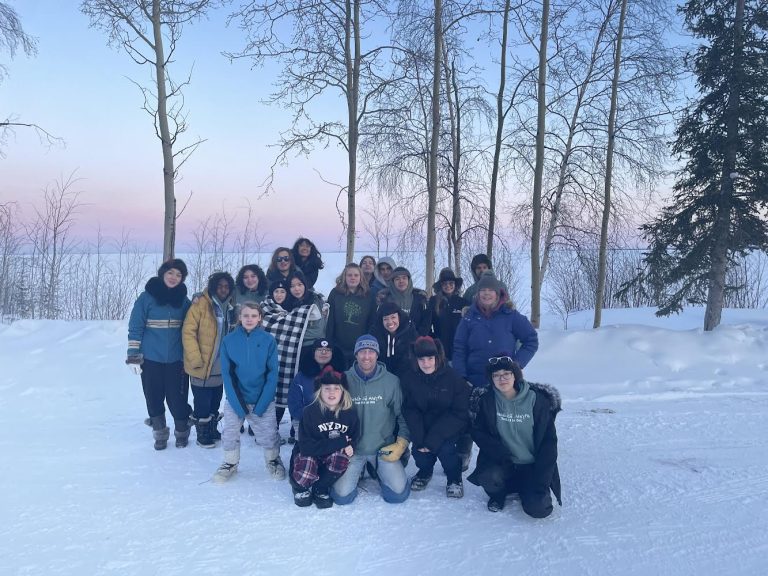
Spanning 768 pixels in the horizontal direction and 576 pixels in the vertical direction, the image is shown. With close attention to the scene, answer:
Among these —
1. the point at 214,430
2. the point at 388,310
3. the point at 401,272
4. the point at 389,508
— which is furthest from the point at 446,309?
the point at 214,430

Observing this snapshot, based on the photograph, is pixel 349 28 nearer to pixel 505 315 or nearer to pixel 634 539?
pixel 505 315

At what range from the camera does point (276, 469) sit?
454 cm

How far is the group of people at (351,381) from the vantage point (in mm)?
4066

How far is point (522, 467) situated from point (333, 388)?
1657 millimetres

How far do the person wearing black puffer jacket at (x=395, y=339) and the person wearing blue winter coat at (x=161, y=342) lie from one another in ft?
6.68

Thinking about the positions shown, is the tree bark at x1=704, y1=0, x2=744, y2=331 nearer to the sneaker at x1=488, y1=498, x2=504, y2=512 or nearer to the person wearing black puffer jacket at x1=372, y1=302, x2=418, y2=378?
the person wearing black puffer jacket at x1=372, y1=302, x2=418, y2=378

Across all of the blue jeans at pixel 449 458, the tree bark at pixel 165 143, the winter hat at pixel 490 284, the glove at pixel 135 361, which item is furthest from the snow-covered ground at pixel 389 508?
the tree bark at pixel 165 143

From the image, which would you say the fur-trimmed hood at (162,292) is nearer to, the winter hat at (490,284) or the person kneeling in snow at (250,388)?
the person kneeling in snow at (250,388)

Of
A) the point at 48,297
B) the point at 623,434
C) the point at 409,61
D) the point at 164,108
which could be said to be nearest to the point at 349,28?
the point at 409,61

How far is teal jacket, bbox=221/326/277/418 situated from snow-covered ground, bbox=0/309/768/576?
2.25ft

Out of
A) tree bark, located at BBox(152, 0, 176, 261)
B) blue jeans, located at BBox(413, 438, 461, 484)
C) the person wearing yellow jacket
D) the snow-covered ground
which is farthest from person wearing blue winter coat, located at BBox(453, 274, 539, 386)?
tree bark, located at BBox(152, 0, 176, 261)

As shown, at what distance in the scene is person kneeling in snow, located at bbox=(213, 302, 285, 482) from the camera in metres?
4.52

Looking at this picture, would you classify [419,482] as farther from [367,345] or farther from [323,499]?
[367,345]

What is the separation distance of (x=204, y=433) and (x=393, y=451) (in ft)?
7.03
